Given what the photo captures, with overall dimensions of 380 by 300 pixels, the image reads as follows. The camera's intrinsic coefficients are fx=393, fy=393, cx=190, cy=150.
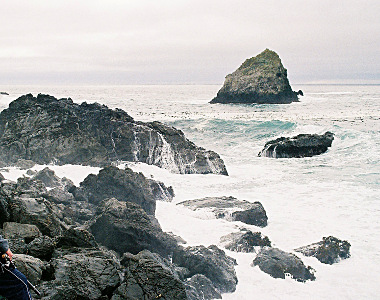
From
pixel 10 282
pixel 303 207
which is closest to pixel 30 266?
pixel 10 282

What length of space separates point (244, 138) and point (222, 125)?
6484 millimetres

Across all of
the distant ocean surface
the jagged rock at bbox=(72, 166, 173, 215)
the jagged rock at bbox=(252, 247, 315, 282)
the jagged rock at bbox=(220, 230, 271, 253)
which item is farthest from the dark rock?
the jagged rock at bbox=(72, 166, 173, 215)

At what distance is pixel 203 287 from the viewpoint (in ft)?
27.8

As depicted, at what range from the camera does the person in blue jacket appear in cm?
482

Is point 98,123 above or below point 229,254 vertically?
above

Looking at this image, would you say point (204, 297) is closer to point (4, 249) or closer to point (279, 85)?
point (4, 249)

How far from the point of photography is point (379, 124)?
40.7m

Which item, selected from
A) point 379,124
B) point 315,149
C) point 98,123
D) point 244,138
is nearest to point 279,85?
point 379,124

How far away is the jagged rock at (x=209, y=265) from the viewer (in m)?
8.95

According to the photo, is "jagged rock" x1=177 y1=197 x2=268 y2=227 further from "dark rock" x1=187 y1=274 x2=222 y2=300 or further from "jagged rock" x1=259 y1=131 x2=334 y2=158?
"jagged rock" x1=259 y1=131 x2=334 y2=158

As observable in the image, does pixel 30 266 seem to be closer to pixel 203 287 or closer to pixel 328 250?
pixel 203 287

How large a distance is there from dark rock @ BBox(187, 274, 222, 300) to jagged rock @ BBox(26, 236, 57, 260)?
120 inches

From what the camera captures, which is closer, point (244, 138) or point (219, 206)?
point (219, 206)

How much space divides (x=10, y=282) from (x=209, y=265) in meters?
5.08
